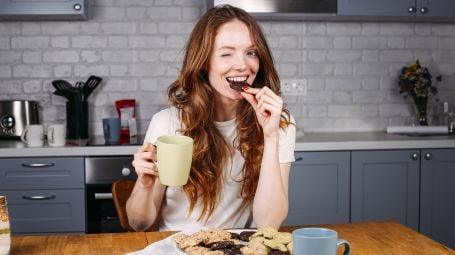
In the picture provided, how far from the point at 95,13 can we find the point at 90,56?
0.89ft

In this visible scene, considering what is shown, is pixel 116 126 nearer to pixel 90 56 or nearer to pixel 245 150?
pixel 90 56

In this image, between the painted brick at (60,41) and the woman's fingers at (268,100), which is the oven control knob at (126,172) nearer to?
the painted brick at (60,41)

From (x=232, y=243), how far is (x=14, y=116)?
2.70 meters

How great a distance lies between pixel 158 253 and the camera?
1535mm

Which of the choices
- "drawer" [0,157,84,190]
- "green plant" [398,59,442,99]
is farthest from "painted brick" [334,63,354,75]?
"drawer" [0,157,84,190]

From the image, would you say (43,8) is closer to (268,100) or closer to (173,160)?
(268,100)

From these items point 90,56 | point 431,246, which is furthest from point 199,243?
point 90,56

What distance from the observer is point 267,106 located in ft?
6.27

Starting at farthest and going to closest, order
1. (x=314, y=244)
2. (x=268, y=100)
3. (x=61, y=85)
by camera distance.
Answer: (x=61, y=85) → (x=268, y=100) → (x=314, y=244)

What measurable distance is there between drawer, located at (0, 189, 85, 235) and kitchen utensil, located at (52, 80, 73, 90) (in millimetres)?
808

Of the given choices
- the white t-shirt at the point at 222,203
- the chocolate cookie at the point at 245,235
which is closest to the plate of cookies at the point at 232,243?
the chocolate cookie at the point at 245,235

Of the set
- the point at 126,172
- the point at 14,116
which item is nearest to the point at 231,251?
the point at 126,172

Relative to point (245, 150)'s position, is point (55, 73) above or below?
above

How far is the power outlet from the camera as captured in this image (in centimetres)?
423
